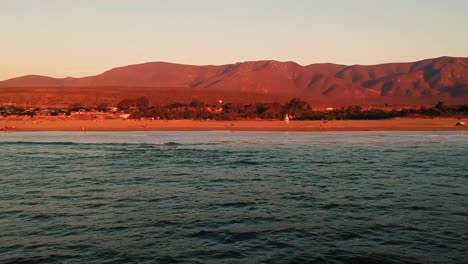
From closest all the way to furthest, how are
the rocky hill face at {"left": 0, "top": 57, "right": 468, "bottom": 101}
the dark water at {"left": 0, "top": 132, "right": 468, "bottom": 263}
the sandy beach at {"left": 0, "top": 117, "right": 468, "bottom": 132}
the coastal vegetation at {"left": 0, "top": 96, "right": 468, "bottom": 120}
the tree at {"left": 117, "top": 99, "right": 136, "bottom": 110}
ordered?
the dark water at {"left": 0, "top": 132, "right": 468, "bottom": 263} → the sandy beach at {"left": 0, "top": 117, "right": 468, "bottom": 132} → the coastal vegetation at {"left": 0, "top": 96, "right": 468, "bottom": 120} → the tree at {"left": 117, "top": 99, "right": 136, "bottom": 110} → the rocky hill face at {"left": 0, "top": 57, "right": 468, "bottom": 101}

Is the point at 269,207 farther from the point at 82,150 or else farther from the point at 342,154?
the point at 82,150

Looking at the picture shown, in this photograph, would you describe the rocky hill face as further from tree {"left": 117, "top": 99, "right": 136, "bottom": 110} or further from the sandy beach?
the sandy beach

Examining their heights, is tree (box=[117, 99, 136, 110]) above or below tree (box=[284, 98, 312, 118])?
above

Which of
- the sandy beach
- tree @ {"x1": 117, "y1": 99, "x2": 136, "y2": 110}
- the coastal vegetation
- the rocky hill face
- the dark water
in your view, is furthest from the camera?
the rocky hill face

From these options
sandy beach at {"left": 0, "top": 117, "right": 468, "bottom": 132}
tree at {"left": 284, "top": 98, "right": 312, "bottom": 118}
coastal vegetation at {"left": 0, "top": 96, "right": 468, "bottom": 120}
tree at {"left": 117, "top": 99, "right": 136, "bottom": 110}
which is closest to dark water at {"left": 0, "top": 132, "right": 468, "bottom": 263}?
sandy beach at {"left": 0, "top": 117, "right": 468, "bottom": 132}

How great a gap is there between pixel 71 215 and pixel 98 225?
1546 mm

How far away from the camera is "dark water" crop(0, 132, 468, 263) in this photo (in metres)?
10.1

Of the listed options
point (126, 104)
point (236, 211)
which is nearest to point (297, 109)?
point (126, 104)

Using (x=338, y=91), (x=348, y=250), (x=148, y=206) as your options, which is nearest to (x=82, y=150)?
(x=148, y=206)

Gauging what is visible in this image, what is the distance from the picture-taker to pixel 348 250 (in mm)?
10188

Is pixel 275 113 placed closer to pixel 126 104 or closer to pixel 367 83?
pixel 126 104

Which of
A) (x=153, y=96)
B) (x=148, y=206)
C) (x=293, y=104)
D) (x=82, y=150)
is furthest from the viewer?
(x=153, y=96)

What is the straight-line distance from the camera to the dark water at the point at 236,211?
33.3 ft

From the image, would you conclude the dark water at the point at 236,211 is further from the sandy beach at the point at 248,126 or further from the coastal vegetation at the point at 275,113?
the coastal vegetation at the point at 275,113
